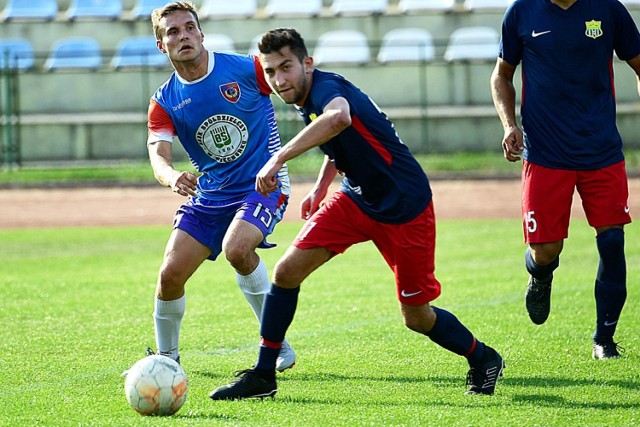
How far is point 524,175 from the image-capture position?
683cm

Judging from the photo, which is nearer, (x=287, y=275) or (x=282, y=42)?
(x=282, y=42)

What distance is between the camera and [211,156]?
6703 mm

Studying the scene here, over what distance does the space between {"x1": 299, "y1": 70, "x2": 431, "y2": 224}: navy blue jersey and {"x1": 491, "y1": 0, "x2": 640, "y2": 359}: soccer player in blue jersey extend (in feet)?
4.35

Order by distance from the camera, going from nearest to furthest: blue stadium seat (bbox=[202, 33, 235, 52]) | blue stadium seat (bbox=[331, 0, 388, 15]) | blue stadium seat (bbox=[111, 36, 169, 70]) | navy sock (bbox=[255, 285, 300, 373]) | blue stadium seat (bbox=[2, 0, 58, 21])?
1. navy sock (bbox=[255, 285, 300, 373])
2. blue stadium seat (bbox=[202, 33, 235, 52])
3. blue stadium seat (bbox=[111, 36, 169, 70])
4. blue stadium seat (bbox=[331, 0, 388, 15])
5. blue stadium seat (bbox=[2, 0, 58, 21])

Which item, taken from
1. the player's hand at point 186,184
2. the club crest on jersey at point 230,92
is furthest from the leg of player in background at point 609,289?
the player's hand at point 186,184

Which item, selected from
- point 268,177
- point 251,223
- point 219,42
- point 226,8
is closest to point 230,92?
point 251,223

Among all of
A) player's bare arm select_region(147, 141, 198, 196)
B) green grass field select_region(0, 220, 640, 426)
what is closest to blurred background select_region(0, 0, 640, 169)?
green grass field select_region(0, 220, 640, 426)

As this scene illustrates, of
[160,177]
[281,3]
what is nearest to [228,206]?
[160,177]

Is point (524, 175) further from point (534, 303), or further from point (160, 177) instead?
point (160, 177)

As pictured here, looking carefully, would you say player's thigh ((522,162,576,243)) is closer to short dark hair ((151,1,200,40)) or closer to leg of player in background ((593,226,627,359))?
leg of player in background ((593,226,627,359))

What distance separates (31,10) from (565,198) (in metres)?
22.0

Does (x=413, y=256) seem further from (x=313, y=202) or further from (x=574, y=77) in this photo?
(x=574, y=77)

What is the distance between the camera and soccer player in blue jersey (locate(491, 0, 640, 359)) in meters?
6.55

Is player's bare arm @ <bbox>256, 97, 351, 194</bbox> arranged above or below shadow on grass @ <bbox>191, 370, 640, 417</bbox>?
above
